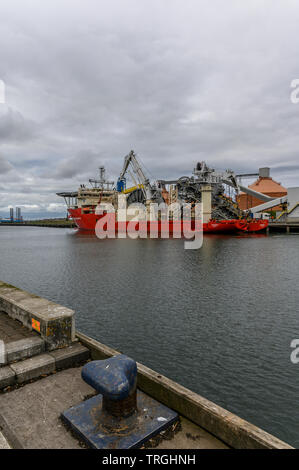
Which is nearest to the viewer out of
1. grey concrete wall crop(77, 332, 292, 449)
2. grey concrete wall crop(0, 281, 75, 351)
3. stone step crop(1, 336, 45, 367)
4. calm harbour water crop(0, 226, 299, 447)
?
grey concrete wall crop(77, 332, 292, 449)

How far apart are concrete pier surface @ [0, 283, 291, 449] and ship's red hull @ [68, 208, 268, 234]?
62163 millimetres

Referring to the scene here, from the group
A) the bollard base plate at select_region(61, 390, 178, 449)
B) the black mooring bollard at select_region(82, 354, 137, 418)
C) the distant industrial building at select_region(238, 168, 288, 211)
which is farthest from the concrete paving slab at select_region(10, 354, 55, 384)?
the distant industrial building at select_region(238, 168, 288, 211)

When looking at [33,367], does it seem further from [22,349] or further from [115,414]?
[115,414]

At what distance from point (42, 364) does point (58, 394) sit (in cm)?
85

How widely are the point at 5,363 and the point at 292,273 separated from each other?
77.4ft

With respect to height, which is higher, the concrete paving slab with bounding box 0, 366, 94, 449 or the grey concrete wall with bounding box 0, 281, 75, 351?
the grey concrete wall with bounding box 0, 281, 75, 351

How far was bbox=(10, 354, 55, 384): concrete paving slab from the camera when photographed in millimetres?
5379

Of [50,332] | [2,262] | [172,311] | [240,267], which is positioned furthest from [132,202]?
[50,332]

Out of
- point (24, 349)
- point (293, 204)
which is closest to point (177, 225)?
point (293, 204)

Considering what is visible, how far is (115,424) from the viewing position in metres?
4.13

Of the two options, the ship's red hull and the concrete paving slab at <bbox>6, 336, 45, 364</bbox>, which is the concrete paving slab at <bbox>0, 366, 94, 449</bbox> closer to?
the concrete paving slab at <bbox>6, 336, 45, 364</bbox>

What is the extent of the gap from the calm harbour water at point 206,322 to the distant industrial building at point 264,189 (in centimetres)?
8228

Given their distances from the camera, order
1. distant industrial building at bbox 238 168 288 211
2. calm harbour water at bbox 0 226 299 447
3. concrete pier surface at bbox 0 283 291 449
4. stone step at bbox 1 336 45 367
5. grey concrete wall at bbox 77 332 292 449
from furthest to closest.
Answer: distant industrial building at bbox 238 168 288 211 → calm harbour water at bbox 0 226 299 447 → stone step at bbox 1 336 45 367 → concrete pier surface at bbox 0 283 291 449 → grey concrete wall at bbox 77 332 292 449
